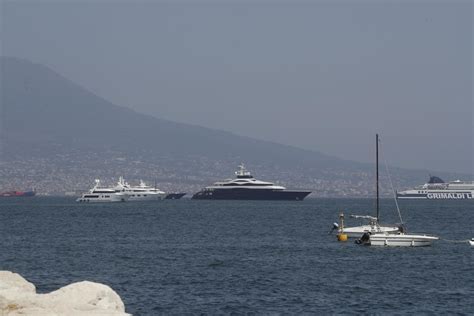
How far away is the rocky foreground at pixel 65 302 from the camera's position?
20266 mm

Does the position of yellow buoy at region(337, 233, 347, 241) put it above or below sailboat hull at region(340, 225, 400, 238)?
below

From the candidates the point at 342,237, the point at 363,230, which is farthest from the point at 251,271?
the point at 363,230

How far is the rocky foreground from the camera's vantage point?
2027cm

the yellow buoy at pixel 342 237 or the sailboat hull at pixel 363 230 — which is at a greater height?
the sailboat hull at pixel 363 230

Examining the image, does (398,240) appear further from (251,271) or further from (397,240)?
(251,271)

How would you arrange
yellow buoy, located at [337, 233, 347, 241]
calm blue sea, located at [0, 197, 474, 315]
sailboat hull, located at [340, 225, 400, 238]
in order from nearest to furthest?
calm blue sea, located at [0, 197, 474, 315] → sailboat hull, located at [340, 225, 400, 238] → yellow buoy, located at [337, 233, 347, 241]

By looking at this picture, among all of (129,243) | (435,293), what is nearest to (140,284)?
(435,293)

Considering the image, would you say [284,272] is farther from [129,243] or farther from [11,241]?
[11,241]

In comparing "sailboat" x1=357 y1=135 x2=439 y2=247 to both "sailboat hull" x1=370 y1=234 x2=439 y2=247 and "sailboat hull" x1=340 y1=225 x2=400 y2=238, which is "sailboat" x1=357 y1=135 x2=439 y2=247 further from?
"sailboat hull" x1=340 y1=225 x2=400 y2=238

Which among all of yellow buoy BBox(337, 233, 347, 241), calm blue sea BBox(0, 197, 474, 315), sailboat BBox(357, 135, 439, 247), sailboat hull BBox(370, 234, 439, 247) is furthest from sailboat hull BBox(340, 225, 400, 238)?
sailboat hull BBox(370, 234, 439, 247)

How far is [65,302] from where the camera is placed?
21.0 metres

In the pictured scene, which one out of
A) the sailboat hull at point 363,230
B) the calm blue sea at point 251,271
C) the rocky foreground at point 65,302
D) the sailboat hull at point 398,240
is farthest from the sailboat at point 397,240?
the rocky foreground at point 65,302

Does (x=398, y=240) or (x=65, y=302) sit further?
(x=398, y=240)

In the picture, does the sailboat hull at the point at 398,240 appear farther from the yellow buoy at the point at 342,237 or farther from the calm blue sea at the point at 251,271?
the yellow buoy at the point at 342,237
